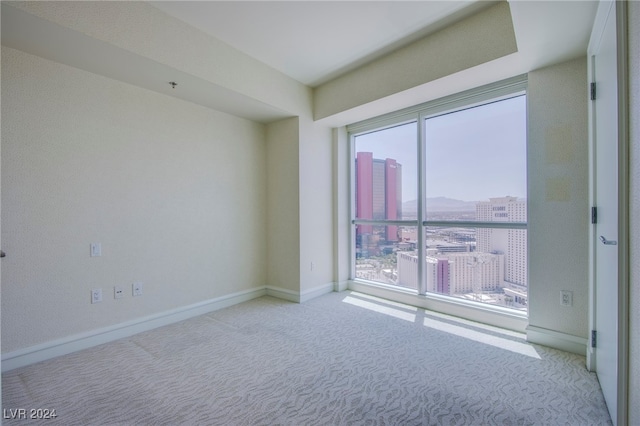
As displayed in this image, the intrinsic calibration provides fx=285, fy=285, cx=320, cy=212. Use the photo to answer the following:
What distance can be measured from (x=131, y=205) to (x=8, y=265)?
922 mm

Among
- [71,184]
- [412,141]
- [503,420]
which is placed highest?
[412,141]

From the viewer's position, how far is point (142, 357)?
2.28 m

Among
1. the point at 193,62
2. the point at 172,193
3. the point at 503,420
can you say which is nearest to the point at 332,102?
the point at 193,62

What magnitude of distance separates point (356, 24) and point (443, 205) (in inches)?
82.1

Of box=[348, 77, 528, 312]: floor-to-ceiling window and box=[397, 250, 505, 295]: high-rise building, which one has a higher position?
box=[348, 77, 528, 312]: floor-to-ceiling window

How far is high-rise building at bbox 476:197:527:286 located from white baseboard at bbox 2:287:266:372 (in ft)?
9.75

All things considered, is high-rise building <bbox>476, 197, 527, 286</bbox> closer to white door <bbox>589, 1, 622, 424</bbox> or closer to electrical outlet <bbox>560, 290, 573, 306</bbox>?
electrical outlet <bbox>560, 290, 573, 306</bbox>

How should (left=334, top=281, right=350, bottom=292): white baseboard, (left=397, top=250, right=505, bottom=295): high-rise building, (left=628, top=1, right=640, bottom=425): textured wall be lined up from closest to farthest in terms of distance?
(left=628, top=1, right=640, bottom=425): textured wall, (left=397, top=250, right=505, bottom=295): high-rise building, (left=334, top=281, right=350, bottom=292): white baseboard

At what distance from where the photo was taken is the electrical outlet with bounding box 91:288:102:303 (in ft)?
8.16

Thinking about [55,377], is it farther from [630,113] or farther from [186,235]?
[630,113]

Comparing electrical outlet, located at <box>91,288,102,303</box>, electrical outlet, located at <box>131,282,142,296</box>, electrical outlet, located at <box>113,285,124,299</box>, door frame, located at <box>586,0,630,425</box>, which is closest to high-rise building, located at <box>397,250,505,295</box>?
door frame, located at <box>586,0,630,425</box>

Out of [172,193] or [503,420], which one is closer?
[503,420]

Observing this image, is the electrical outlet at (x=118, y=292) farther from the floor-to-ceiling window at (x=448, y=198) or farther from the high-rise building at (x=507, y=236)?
the high-rise building at (x=507, y=236)

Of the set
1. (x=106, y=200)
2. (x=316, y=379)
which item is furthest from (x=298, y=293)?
(x=106, y=200)
